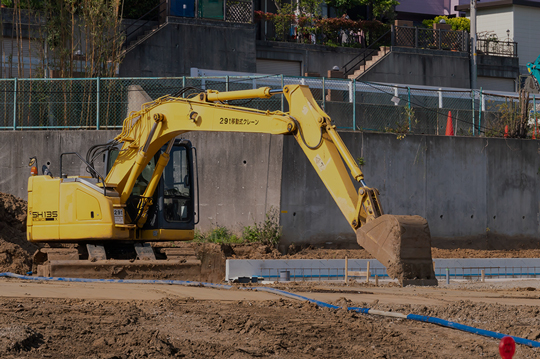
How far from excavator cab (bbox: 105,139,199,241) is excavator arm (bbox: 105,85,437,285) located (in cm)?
20

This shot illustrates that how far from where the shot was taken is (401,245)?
10102 millimetres

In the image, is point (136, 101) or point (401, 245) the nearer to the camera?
point (401, 245)

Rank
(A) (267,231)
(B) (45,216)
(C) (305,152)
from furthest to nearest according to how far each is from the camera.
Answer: (A) (267,231) < (B) (45,216) < (C) (305,152)

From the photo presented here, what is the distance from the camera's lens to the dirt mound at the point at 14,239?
48.9ft

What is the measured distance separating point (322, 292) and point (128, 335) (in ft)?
16.6

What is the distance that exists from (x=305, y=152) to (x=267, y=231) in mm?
7735

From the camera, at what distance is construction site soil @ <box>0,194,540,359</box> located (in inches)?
278

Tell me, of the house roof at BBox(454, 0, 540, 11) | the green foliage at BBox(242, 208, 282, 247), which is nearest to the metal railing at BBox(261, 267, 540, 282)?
the green foliage at BBox(242, 208, 282, 247)

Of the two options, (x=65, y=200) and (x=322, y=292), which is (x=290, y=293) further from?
(x=65, y=200)

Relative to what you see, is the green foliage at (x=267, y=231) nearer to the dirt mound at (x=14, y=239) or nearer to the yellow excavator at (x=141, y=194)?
the yellow excavator at (x=141, y=194)

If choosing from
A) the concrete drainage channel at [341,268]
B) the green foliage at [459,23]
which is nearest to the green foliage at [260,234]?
the concrete drainage channel at [341,268]

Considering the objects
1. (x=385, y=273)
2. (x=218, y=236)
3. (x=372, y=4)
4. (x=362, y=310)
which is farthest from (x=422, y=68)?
(x=362, y=310)

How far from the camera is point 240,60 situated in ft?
91.8

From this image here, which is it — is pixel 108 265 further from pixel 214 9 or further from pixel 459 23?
pixel 459 23
